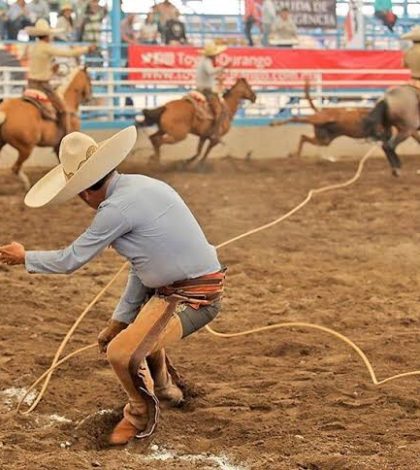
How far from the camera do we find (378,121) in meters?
15.1

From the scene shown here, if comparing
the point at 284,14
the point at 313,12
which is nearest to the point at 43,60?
the point at 284,14

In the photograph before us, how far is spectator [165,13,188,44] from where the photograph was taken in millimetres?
18156

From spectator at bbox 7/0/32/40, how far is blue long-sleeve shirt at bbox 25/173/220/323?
13256 millimetres

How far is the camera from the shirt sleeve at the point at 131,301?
15.5ft

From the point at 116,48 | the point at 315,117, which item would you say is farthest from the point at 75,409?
the point at 116,48

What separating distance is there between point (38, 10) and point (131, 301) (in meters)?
13.4

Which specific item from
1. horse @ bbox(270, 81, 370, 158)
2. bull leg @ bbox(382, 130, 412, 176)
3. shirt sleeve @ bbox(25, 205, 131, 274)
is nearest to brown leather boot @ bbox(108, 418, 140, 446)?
shirt sleeve @ bbox(25, 205, 131, 274)

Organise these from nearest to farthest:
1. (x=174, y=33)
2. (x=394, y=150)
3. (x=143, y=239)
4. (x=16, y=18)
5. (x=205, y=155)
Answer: (x=143, y=239) → (x=394, y=150) → (x=205, y=155) → (x=16, y=18) → (x=174, y=33)

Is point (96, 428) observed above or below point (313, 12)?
below

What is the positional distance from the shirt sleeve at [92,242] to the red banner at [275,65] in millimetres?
13245

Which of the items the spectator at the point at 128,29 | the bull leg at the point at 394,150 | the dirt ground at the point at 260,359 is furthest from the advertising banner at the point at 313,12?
the dirt ground at the point at 260,359

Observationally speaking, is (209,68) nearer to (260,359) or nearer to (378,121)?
(378,121)

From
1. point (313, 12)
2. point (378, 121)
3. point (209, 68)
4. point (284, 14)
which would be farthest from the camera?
point (313, 12)

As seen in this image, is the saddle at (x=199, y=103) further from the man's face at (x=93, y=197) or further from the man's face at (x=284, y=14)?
the man's face at (x=93, y=197)
